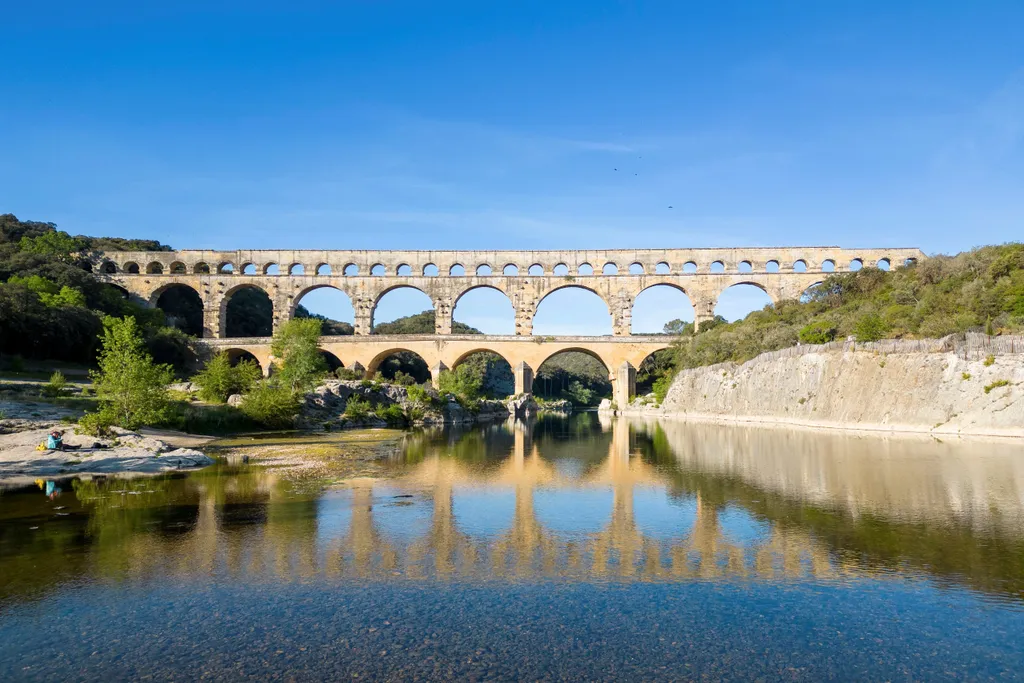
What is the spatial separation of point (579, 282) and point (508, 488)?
4061cm

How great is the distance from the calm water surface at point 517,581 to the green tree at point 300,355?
22.3 meters

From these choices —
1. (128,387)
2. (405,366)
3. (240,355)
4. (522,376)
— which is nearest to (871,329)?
(522,376)

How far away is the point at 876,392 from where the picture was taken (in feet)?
90.9

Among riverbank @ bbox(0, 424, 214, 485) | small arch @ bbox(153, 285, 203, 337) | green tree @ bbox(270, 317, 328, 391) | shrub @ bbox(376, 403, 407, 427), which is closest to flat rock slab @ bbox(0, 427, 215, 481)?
riverbank @ bbox(0, 424, 214, 485)

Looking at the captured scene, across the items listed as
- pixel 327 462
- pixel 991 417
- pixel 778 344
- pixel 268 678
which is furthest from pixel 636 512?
pixel 778 344

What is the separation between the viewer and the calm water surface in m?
5.14

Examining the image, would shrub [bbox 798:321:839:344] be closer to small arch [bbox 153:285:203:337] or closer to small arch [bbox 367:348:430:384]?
small arch [bbox 367:348:430:384]

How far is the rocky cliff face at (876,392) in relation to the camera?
2264 centimetres

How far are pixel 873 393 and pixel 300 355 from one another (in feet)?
89.1

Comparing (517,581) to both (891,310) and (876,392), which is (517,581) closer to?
(876,392)

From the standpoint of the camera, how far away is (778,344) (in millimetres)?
38656

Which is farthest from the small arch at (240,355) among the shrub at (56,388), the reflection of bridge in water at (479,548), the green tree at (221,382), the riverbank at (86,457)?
the reflection of bridge in water at (479,548)

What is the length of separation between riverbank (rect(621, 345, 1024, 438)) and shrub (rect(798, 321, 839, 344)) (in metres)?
1.50

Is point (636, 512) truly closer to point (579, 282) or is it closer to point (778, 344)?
point (778, 344)
